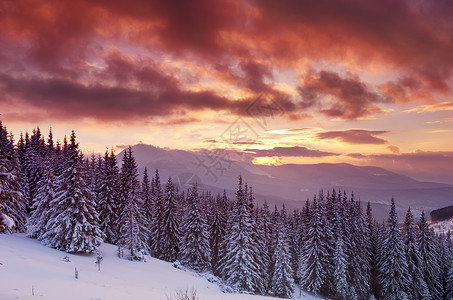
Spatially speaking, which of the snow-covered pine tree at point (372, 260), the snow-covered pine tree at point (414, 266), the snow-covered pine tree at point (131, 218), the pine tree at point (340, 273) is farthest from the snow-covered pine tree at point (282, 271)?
the snow-covered pine tree at point (414, 266)

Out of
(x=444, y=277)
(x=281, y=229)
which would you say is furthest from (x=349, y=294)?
(x=444, y=277)

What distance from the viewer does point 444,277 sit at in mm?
59906

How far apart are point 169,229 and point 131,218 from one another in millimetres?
13890

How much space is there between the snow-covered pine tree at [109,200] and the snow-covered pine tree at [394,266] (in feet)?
163

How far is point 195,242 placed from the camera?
154 feet

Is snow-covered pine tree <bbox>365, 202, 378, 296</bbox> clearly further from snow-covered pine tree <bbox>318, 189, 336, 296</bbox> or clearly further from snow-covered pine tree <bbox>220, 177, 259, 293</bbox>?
snow-covered pine tree <bbox>220, 177, 259, 293</bbox>

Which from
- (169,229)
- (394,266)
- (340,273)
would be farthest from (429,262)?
(169,229)

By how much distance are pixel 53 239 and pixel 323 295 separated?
47.1 meters

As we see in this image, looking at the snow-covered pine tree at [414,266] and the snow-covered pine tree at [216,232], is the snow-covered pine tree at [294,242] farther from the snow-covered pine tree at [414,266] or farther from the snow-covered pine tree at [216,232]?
the snow-covered pine tree at [414,266]

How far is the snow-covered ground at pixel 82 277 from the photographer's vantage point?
15.4 metres

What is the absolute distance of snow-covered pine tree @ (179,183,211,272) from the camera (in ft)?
153

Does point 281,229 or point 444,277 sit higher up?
point 281,229

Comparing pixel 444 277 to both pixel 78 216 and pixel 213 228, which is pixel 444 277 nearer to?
pixel 213 228

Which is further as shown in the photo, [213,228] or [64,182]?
[213,228]
